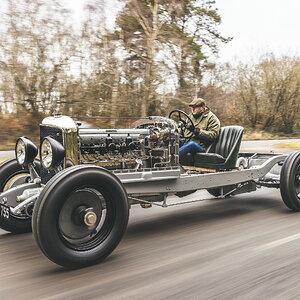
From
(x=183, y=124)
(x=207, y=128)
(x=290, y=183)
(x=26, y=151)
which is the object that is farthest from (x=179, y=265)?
(x=207, y=128)

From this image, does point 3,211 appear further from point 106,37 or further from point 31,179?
point 106,37

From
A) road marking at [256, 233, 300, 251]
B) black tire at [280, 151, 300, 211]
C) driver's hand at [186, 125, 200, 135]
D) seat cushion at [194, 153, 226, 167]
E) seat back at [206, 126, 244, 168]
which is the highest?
driver's hand at [186, 125, 200, 135]

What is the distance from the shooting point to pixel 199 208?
5449 mm

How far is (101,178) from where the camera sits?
323cm

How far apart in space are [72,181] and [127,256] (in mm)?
947

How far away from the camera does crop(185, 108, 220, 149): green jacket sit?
534 centimetres

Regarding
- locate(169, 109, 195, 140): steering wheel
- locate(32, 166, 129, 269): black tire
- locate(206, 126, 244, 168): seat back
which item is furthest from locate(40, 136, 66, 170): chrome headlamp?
locate(206, 126, 244, 168): seat back

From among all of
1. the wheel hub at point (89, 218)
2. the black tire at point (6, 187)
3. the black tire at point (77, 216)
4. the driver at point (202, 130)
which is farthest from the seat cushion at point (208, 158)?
the wheel hub at point (89, 218)

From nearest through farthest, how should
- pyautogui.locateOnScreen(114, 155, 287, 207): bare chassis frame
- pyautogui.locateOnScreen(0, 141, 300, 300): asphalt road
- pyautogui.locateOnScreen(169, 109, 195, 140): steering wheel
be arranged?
pyautogui.locateOnScreen(0, 141, 300, 300): asphalt road → pyautogui.locateOnScreen(114, 155, 287, 207): bare chassis frame → pyautogui.locateOnScreen(169, 109, 195, 140): steering wheel

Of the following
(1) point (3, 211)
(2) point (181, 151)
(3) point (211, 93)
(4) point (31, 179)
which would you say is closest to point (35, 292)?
(1) point (3, 211)

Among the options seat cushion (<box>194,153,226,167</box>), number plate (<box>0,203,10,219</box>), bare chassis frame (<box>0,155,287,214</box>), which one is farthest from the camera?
seat cushion (<box>194,153,226,167</box>)

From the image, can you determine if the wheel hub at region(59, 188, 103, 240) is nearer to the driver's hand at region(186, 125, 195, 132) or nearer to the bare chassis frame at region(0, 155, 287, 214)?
the bare chassis frame at region(0, 155, 287, 214)

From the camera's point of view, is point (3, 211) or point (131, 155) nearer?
point (3, 211)

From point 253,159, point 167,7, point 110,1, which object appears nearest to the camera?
point 253,159
